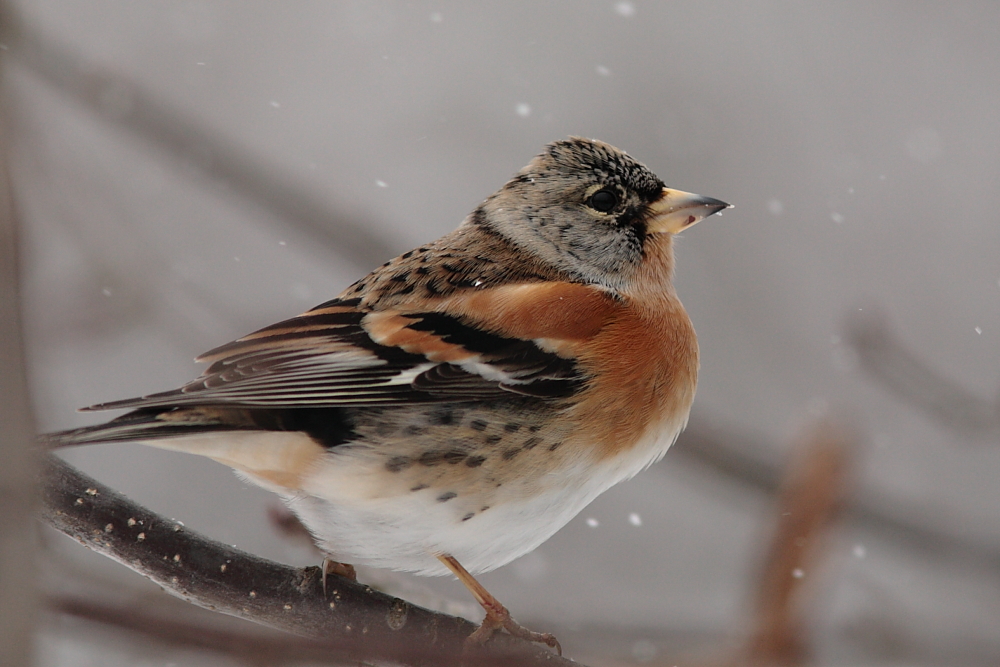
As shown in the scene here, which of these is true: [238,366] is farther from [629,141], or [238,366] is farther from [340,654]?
[629,141]

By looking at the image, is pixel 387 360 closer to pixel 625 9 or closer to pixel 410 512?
pixel 410 512

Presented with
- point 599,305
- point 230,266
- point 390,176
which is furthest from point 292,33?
point 599,305

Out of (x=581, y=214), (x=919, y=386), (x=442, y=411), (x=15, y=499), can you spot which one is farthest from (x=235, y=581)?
(x=919, y=386)

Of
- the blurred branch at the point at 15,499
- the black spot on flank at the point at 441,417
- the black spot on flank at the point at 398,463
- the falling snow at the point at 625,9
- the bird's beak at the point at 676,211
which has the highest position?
the falling snow at the point at 625,9

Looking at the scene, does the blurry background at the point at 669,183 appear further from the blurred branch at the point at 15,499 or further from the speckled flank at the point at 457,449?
the blurred branch at the point at 15,499

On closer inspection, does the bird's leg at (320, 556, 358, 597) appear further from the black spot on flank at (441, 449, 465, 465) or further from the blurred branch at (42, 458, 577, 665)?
the black spot on flank at (441, 449, 465, 465)

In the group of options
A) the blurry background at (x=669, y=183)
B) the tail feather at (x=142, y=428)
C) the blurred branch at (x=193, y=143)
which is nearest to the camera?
the tail feather at (x=142, y=428)

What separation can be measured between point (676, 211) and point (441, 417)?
4.07 ft

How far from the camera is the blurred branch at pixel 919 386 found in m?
3.68

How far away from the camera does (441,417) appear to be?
263 cm

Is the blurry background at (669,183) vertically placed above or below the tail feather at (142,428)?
above

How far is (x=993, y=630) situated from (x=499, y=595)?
9.44ft

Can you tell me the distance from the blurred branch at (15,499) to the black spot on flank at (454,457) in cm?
151

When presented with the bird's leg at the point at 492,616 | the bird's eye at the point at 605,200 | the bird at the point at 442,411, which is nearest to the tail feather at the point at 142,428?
the bird at the point at 442,411
